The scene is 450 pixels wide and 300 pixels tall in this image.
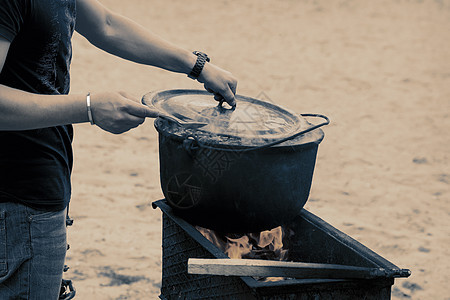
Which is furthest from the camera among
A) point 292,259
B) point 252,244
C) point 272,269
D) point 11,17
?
point 292,259

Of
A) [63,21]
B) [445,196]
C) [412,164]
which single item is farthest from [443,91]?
[63,21]

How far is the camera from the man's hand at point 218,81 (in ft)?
7.54

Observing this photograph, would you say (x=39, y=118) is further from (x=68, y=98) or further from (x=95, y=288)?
(x=95, y=288)

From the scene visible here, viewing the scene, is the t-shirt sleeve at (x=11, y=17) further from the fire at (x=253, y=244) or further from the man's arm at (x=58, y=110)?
the fire at (x=253, y=244)

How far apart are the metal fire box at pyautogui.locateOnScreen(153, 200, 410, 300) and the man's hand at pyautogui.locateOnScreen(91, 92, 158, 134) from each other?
0.74m

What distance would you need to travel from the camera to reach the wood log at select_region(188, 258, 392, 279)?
201 centimetres

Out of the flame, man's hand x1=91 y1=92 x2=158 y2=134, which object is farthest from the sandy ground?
man's hand x1=91 y1=92 x2=158 y2=134

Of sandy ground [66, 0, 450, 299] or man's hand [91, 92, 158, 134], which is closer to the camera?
man's hand [91, 92, 158, 134]

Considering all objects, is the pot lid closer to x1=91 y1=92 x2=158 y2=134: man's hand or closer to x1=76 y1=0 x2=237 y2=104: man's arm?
x1=76 y1=0 x2=237 y2=104: man's arm

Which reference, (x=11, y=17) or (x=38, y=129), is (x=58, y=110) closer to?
(x=38, y=129)

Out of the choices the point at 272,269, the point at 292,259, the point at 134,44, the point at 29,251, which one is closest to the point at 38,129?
the point at 29,251

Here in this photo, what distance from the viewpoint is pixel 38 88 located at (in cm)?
166

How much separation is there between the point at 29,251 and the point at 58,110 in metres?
0.47

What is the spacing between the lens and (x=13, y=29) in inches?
57.3
